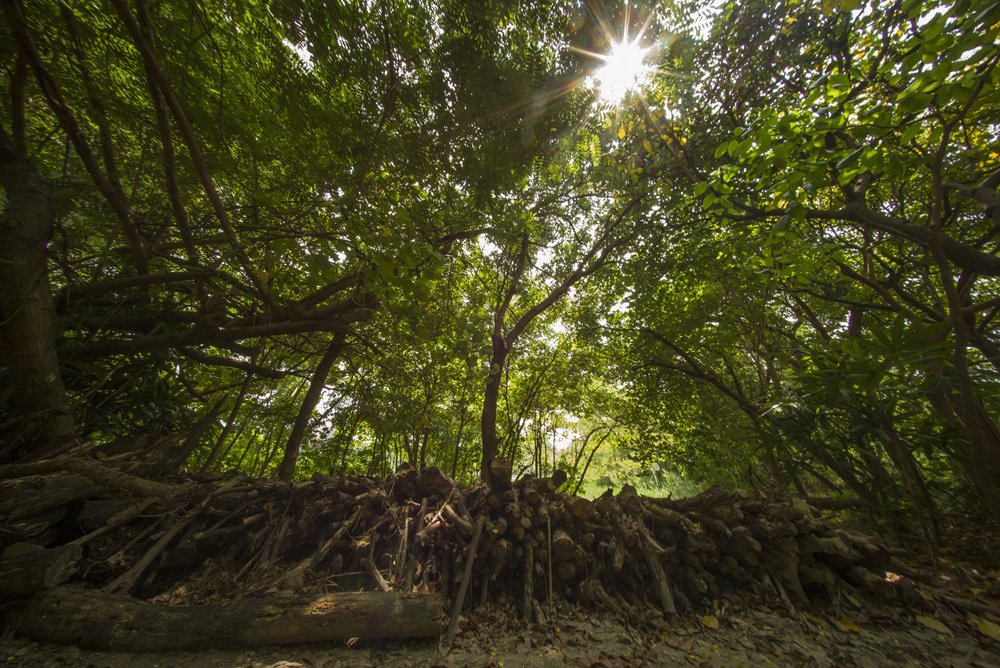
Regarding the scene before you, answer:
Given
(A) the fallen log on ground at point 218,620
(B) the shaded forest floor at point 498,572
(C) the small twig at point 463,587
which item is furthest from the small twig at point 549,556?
(A) the fallen log on ground at point 218,620

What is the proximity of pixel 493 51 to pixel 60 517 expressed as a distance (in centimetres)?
629

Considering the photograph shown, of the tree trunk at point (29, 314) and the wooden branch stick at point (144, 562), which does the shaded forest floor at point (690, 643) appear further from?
the tree trunk at point (29, 314)

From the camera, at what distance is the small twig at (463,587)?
2.27m

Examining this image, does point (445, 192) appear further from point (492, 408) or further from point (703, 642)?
point (703, 642)

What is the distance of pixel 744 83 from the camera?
172 inches

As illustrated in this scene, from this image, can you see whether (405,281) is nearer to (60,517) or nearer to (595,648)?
(595,648)

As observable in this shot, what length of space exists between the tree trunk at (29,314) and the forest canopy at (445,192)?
2cm

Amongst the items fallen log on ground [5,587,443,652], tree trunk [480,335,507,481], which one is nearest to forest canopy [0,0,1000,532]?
tree trunk [480,335,507,481]

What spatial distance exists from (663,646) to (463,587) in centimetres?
148

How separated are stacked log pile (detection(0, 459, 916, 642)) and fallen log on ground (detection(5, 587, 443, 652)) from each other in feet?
0.96

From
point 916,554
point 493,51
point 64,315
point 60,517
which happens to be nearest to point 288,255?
point 64,315

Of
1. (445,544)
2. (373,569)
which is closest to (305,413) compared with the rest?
(373,569)

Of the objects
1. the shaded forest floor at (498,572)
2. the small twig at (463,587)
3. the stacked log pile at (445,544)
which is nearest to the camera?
the shaded forest floor at (498,572)

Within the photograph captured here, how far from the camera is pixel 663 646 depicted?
7.43 feet
